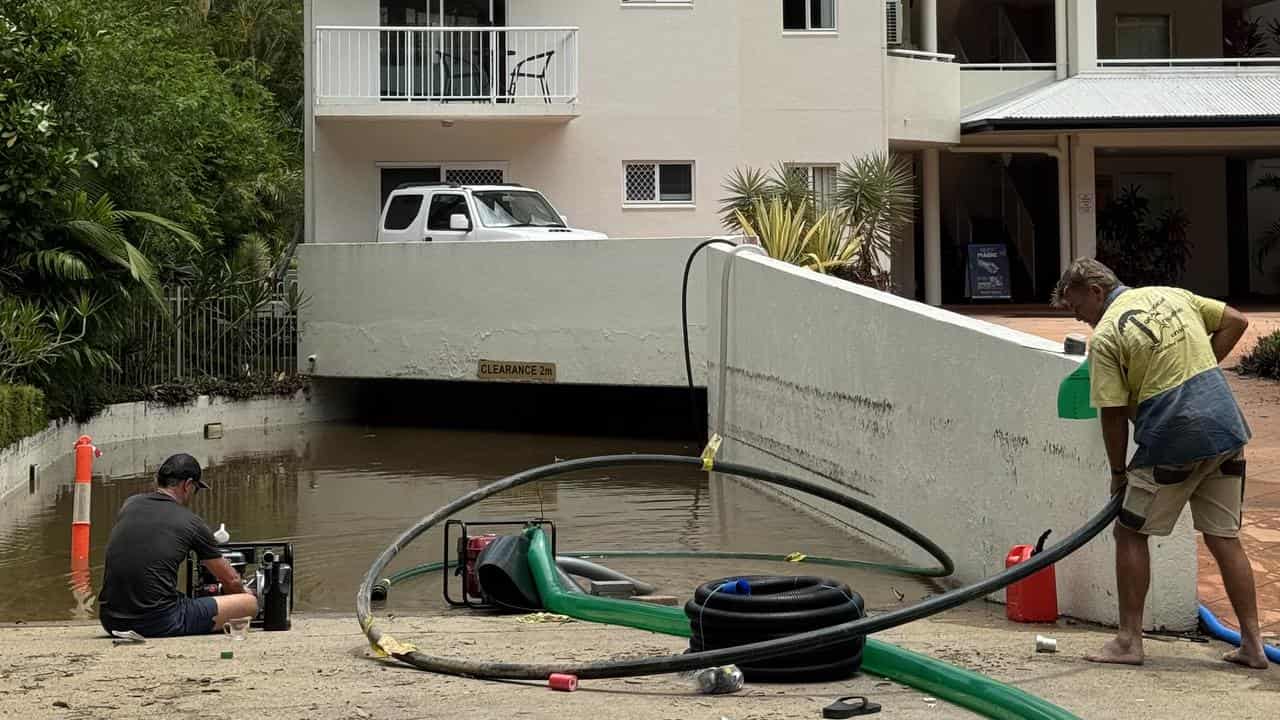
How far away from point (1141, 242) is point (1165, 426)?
2512 centimetres

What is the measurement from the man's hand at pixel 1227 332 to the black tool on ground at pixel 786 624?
2.04 m

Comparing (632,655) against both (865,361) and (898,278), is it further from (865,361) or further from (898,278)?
(898,278)

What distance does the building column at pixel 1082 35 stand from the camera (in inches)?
1126

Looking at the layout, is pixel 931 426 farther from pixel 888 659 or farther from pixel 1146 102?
pixel 1146 102

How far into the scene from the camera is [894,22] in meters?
28.8

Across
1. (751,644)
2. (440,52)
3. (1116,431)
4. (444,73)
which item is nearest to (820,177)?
(444,73)

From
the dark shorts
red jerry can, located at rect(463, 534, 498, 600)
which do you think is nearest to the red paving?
red jerry can, located at rect(463, 534, 498, 600)

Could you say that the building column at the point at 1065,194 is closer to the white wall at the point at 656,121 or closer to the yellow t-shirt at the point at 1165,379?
the white wall at the point at 656,121

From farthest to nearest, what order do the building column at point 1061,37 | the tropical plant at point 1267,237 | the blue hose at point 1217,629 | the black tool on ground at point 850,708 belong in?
the tropical plant at point 1267,237
the building column at point 1061,37
the blue hose at point 1217,629
the black tool on ground at point 850,708

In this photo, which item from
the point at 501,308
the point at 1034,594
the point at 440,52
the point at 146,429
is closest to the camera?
the point at 1034,594

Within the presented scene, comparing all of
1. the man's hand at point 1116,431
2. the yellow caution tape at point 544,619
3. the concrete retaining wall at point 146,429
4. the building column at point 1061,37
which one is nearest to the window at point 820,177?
the building column at point 1061,37

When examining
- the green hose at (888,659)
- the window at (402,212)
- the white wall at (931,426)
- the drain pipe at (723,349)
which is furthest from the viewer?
the window at (402,212)

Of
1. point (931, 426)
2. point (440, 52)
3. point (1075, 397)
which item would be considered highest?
point (440, 52)

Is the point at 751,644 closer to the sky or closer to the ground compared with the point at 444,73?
closer to the ground
